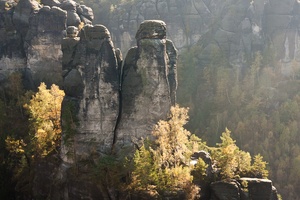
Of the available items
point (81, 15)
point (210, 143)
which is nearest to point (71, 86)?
point (81, 15)

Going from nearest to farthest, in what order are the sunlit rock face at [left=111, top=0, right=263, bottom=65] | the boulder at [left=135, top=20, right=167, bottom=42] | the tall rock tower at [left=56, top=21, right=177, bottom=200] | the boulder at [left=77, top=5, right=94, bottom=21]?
the boulder at [left=135, top=20, right=167, bottom=42], the tall rock tower at [left=56, top=21, right=177, bottom=200], the boulder at [left=77, top=5, right=94, bottom=21], the sunlit rock face at [left=111, top=0, right=263, bottom=65]

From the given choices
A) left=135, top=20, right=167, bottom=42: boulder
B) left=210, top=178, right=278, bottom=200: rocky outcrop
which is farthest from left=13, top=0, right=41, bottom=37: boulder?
left=210, top=178, right=278, bottom=200: rocky outcrop

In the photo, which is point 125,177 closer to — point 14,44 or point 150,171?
point 150,171

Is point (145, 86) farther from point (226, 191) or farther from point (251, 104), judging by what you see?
point (251, 104)

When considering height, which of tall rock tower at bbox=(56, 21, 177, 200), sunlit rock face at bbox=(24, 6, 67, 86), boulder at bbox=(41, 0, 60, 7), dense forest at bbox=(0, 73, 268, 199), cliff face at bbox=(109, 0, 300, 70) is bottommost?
dense forest at bbox=(0, 73, 268, 199)

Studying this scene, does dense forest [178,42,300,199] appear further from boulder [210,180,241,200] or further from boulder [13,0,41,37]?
boulder [13,0,41,37]

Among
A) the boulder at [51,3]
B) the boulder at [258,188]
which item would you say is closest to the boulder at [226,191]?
the boulder at [258,188]

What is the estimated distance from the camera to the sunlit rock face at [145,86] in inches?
845

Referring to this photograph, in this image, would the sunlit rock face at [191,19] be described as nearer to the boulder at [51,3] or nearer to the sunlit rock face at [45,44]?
the boulder at [51,3]

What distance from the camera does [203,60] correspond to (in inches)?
2061

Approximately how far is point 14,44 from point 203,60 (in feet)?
87.8

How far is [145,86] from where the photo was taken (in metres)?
21.6

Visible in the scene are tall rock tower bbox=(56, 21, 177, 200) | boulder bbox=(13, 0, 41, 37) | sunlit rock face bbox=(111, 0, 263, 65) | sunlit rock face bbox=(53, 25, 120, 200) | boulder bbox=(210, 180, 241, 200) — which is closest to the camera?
boulder bbox=(210, 180, 241, 200)

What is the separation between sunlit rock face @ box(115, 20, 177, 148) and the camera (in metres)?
21.5
